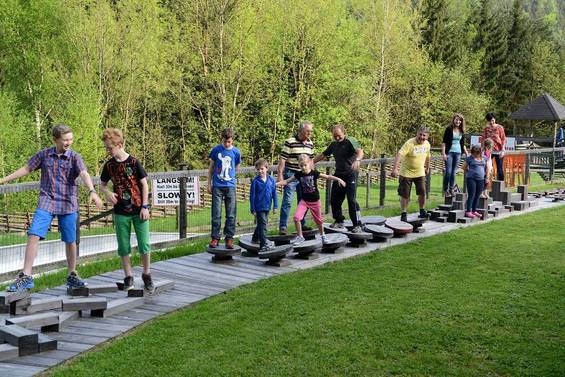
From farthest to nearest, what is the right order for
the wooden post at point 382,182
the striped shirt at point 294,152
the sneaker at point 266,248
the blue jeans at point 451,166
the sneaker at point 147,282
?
1. the wooden post at point 382,182
2. the blue jeans at point 451,166
3. the striped shirt at point 294,152
4. the sneaker at point 266,248
5. the sneaker at point 147,282

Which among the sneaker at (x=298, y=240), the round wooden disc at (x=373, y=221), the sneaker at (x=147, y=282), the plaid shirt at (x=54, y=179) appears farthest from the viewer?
the round wooden disc at (x=373, y=221)

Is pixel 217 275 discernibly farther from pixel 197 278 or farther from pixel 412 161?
pixel 412 161

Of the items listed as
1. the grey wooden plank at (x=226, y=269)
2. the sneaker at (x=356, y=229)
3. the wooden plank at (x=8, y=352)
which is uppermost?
the sneaker at (x=356, y=229)

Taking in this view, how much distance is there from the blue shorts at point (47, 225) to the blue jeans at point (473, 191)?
800 cm

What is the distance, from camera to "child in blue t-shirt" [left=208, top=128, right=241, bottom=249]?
9.25m

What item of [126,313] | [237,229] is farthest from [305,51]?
[126,313]

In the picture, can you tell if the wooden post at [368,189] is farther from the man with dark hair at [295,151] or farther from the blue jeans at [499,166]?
the man with dark hair at [295,151]

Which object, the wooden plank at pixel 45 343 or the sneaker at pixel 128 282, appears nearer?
the wooden plank at pixel 45 343

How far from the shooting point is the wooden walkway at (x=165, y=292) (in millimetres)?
5336

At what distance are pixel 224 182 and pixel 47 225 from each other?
2.96 metres

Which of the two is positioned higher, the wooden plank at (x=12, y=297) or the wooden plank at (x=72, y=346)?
the wooden plank at (x=12, y=297)

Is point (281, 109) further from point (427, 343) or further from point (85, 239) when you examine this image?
point (427, 343)

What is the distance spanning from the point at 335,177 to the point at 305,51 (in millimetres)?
26028

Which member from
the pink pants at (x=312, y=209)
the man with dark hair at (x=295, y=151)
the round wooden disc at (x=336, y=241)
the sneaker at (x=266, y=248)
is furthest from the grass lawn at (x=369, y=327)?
the man with dark hair at (x=295, y=151)
